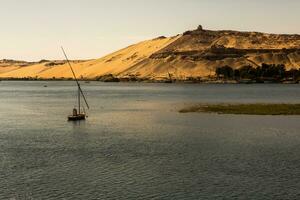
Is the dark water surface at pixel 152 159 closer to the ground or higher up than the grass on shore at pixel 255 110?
closer to the ground

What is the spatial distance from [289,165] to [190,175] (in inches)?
348

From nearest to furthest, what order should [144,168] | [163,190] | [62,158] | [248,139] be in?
[163,190] → [144,168] → [62,158] → [248,139]

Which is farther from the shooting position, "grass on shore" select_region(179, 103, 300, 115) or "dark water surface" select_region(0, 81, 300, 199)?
"grass on shore" select_region(179, 103, 300, 115)

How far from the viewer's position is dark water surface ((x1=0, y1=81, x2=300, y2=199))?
35938mm

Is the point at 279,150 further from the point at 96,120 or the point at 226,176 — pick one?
the point at 96,120

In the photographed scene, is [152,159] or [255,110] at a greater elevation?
[255,110]

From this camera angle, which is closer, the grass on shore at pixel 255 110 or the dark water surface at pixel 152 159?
the dark water surface at pixel 152 159

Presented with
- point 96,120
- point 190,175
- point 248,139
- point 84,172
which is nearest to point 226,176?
point 190,175

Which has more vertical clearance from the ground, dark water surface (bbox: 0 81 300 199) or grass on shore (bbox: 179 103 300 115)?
grass on shore (bbox: 179 103 300 115)

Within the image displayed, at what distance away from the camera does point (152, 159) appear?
4622cm

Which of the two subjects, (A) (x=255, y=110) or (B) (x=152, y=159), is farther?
(A) (x=255, y=110)

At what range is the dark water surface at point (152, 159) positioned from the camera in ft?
118

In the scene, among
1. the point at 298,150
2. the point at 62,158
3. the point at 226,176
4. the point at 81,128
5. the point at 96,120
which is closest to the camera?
the point at 226,176

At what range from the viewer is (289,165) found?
1706 inches
